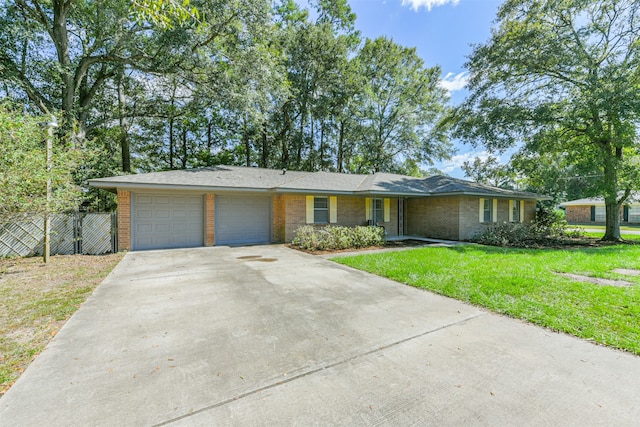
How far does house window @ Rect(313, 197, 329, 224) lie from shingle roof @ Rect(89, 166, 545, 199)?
0.72 metres

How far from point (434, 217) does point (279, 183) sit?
26.9 feet

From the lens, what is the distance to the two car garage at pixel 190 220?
10.0m

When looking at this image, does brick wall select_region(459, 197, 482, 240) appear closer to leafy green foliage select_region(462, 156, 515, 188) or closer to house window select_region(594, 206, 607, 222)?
leafy green foliage select_region(462, 156, 515, 188)

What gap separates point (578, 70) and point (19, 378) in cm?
2034

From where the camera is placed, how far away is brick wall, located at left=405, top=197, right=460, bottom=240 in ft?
42.9

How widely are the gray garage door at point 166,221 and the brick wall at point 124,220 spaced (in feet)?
0.53

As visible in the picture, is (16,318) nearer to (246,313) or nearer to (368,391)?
(246,313)

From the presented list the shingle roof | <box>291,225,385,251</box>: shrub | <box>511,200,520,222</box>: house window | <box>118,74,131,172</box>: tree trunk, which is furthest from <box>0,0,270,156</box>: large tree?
<box>511,200,520,222</box>: house window

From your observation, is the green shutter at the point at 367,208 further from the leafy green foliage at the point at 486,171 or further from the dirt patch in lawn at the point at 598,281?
the leafy green foliage at the point at 486,171

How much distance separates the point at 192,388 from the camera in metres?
2.37

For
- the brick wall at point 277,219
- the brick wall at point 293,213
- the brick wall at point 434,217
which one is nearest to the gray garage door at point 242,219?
the brick wall at point 277,219

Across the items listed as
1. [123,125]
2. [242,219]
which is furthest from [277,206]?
[123,125]

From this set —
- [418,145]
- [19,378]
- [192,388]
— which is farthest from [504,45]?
[19,378]

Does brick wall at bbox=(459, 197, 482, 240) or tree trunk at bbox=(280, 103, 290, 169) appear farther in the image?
tree trunk at bbox=(280, 103, 290, 169)
